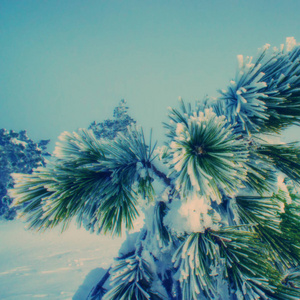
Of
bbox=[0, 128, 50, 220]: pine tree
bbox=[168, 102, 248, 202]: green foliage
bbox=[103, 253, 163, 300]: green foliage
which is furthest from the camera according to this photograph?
bbox=[0, 128, 50, 220]: pine tree

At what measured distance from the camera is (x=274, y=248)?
4.24 feet

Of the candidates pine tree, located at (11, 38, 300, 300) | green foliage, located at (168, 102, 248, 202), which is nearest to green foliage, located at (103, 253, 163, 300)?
pine tree, located at (11, 38, 300, 300)

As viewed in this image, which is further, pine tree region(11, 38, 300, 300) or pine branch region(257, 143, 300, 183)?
pine branch region(257, 143, 300, 183)

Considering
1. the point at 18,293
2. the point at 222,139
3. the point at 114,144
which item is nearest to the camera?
the point at 222,139

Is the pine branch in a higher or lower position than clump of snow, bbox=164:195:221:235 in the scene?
higher

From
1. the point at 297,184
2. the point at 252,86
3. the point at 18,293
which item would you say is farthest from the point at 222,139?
the point at 18,293

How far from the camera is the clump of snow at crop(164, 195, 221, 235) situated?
116cm

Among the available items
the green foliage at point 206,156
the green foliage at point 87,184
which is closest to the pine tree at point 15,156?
the green foliage at point 87,184

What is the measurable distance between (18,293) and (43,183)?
386cm

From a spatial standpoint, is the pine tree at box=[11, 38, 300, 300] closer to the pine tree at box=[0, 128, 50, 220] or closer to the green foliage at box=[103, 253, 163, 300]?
the green foliage at box=[103, 253, 163, 300]

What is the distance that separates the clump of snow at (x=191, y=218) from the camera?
116 centimetres

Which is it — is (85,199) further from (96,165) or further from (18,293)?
(18,293)

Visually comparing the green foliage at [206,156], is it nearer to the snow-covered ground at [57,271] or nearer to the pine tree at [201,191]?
the pine tree at [201,191]

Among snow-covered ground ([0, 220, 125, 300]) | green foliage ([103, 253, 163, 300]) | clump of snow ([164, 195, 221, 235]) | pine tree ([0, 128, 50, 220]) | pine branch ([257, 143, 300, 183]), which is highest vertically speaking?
pine tree ([0, 128, 50, 220])
